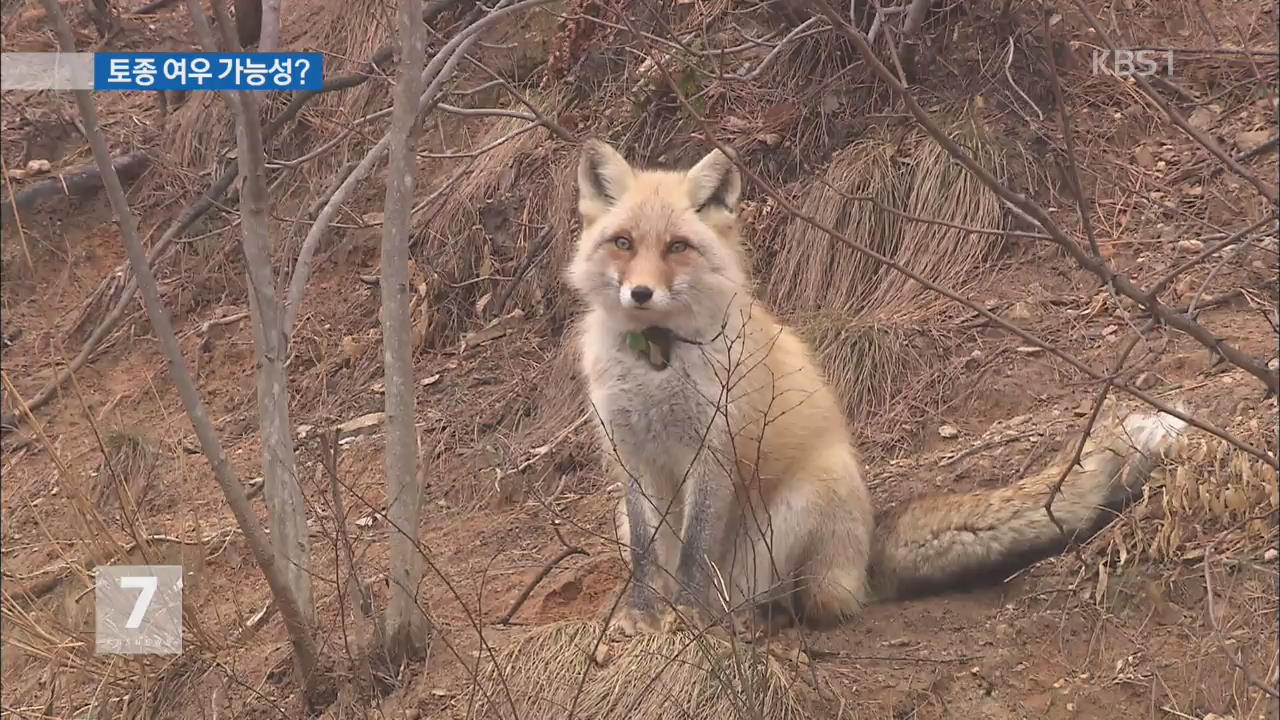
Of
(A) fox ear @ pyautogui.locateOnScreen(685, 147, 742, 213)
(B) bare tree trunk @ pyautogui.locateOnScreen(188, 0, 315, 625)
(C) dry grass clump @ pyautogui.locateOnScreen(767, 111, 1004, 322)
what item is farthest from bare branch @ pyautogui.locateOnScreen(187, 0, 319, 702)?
(C) dry grass clump @ pyautogui.locateOnScreen(767, 111, 1004, 322)

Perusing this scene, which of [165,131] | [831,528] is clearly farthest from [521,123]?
[831,528]

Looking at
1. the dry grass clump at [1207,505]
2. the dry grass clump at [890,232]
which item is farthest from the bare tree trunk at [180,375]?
the dry grass clump at [890,232]

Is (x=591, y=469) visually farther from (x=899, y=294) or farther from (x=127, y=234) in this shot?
(x=127, y=234)

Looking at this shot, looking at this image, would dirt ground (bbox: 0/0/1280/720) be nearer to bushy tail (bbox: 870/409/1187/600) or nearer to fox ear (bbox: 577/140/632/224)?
bushy tail (bbox: 870/409/1187/600)

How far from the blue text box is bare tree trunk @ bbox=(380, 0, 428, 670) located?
1.79 feet

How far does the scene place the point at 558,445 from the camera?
21.4 ft

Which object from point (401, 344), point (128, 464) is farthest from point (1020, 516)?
point (128, 464)

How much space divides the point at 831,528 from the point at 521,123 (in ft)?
13.6

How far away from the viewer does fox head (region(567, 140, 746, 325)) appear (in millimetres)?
4082

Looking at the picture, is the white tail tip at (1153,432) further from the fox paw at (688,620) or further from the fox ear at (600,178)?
the fox ear at (600,178)

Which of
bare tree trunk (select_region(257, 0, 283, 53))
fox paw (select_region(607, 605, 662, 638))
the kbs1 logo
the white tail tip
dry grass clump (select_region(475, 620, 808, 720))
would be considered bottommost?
dry grass clump (select_region(475, 620, 808, 720))

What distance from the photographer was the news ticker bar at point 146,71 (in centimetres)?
387

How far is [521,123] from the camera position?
750 centimetres

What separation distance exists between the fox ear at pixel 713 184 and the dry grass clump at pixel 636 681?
1593 millimetres
